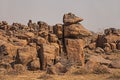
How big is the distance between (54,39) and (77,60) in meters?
4.04

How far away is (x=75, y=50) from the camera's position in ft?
98.4

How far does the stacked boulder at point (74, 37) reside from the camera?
29.8 meters

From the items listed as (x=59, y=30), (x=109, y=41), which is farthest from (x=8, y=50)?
(x=109, y=41)

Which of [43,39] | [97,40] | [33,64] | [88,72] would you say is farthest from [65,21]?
[97,40]

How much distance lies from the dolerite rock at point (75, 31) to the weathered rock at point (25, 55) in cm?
535

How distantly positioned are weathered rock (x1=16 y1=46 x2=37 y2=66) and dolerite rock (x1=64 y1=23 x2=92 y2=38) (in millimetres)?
5345

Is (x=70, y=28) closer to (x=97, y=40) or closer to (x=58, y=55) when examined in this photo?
(x=58, y=55)

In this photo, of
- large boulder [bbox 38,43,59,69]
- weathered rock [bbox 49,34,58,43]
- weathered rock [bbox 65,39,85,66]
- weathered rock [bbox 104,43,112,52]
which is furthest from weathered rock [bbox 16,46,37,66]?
weathered rock [bbox 104,43,112,52]

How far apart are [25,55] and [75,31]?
6.85 metres

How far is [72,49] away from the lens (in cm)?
3016

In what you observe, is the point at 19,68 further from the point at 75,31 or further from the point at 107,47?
the point at 107,47

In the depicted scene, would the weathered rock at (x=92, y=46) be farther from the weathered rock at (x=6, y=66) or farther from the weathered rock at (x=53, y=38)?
the weathered rock at (x=6, y=66)

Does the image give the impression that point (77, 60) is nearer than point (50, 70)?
No

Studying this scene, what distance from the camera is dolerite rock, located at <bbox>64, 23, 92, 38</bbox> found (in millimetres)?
30547
